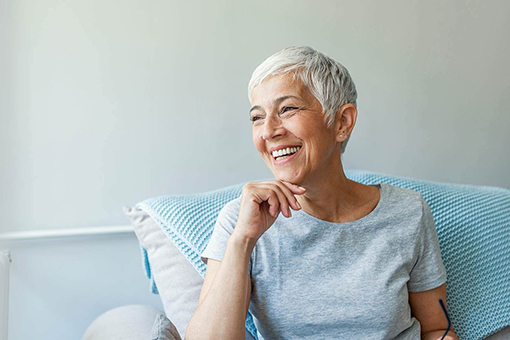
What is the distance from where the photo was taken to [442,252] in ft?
4.77

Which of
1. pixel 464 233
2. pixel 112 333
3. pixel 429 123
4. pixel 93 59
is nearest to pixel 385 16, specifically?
pixel 429 123

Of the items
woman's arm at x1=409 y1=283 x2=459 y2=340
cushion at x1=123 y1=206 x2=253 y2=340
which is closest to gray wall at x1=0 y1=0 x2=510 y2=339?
cushion at x1=123 y1=206 x2=253 y2=340

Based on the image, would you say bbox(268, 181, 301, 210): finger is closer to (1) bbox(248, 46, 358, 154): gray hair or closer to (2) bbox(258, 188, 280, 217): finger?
(2) bbox(258, 188, 280, 217): finger

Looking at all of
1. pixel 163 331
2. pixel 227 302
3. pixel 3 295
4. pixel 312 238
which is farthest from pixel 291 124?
pixel 3 295

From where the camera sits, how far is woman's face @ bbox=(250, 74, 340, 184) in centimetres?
121

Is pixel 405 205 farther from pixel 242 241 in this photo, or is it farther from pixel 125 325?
pixel 125 325

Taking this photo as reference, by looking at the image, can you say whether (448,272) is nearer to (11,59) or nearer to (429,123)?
(429,123)

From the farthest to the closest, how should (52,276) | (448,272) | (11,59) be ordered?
(52,276) < (11,59) < (448,272)

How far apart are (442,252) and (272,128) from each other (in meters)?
0.65

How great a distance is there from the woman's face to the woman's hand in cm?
6

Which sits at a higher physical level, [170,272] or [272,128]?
[272,128]

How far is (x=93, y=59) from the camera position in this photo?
1.65m

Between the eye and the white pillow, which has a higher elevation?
the eye

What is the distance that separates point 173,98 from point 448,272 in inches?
41.2
